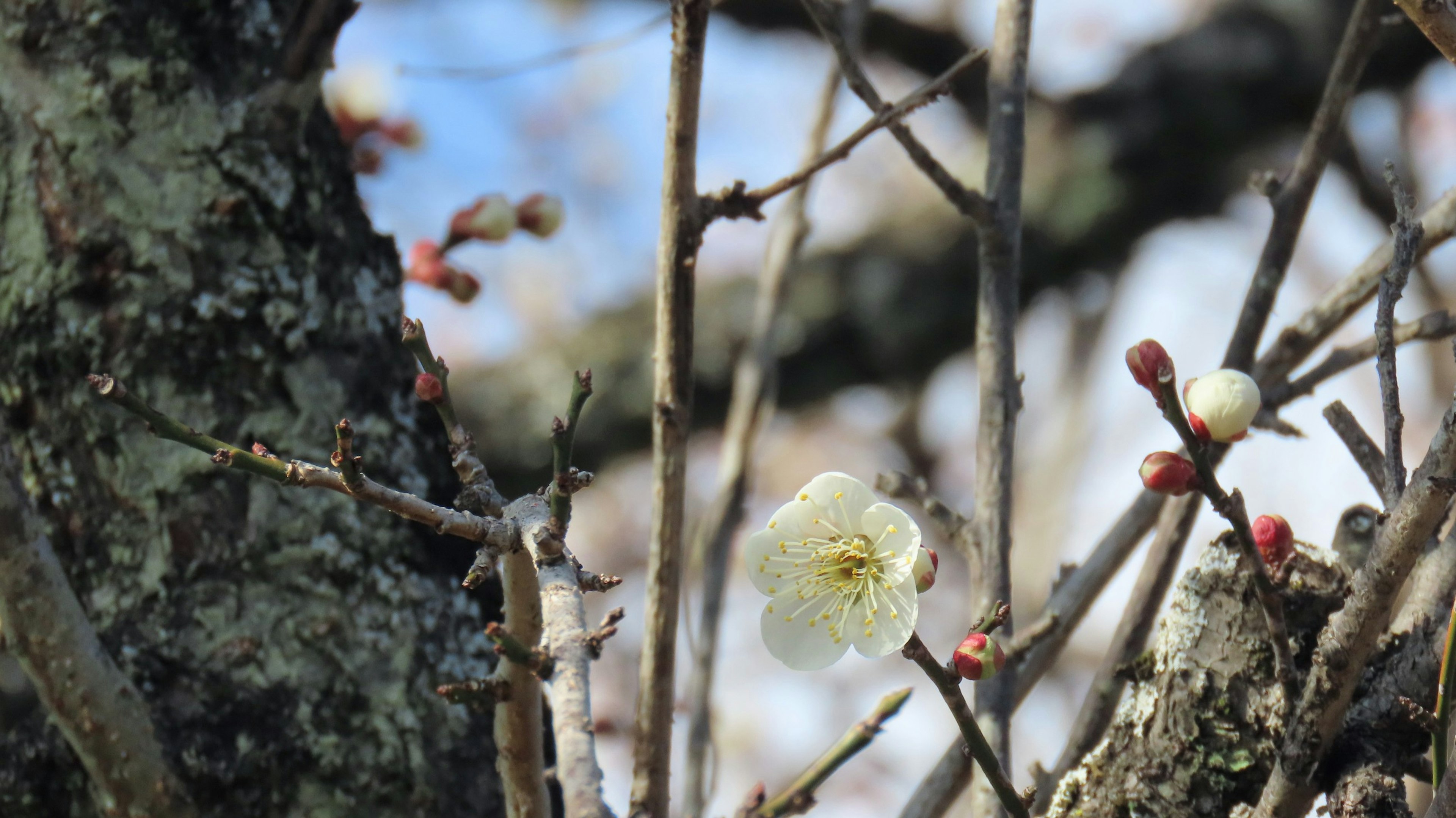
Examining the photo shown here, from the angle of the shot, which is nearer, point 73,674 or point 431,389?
point 431,389

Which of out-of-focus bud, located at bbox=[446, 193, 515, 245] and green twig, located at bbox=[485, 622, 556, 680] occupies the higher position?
out-of-focus bud, located at bbox=[446, 193, 515, 245]

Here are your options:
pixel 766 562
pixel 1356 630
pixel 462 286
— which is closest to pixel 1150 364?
pixel 1356 630

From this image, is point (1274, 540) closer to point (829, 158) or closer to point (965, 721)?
point (965, 721)

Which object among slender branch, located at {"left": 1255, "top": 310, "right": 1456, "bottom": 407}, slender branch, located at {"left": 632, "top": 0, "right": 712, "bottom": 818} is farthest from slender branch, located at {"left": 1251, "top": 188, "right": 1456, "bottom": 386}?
slender branch, located at {"left": 632, "top": 0, "right": 712, "bottom": 818}

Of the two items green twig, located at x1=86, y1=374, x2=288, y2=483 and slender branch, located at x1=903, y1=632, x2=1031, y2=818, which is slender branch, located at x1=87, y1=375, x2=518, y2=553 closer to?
green twig, located at x1=86, y1=374, x2=288, y2=483

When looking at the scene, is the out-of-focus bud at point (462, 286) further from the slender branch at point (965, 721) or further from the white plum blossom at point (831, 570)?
the slender branch at point (965, 721)

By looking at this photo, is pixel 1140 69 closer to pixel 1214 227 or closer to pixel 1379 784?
pixel 1214 227
